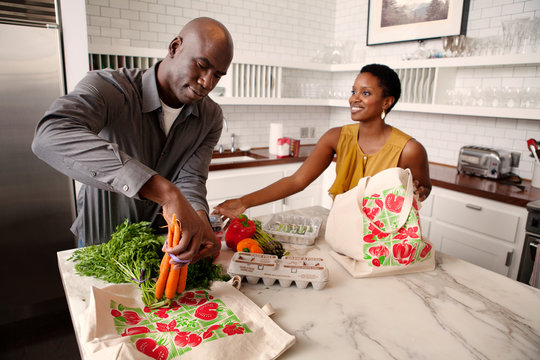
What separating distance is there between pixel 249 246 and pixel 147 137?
2.23 feet

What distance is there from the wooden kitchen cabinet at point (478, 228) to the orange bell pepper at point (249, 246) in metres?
2.26

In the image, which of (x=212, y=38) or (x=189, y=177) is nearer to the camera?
(x=212, y=38)

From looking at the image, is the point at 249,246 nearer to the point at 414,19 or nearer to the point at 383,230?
the point at 383,230

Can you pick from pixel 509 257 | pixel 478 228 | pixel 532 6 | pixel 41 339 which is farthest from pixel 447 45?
pixel 41 339

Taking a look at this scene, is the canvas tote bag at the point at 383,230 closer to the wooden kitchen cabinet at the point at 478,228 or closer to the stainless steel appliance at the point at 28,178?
the wooden kitchen cabinet at the point at 478,228

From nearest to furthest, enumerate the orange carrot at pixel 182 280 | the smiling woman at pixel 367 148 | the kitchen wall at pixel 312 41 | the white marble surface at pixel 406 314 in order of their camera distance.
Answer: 1. the white marble surface at pixel 406 314
2. the orange carrot at pixel 182 280
3. the smiling woman at pixel 367 148
4. the kitchen wall at pixel 312 41

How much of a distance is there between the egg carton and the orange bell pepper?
0.31 ft

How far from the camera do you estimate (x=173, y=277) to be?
3.69 feet

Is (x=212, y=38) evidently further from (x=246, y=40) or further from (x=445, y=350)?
(x=246, y=40)

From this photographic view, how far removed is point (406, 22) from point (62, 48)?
3.32 m

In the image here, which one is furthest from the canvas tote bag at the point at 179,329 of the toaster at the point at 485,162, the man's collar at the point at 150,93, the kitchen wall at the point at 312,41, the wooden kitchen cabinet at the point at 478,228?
the kitchen wall at the point at 312,41

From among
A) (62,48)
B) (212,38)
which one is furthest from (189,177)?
(62,48)

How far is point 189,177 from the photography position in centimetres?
178

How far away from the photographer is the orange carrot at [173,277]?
1110 millimetres
